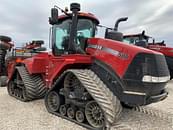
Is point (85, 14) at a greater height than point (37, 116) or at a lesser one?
greater

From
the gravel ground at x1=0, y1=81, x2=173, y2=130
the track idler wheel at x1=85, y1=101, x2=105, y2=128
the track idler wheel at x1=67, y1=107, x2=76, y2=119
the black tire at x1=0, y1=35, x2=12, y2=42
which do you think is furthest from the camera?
the black tire at x1=0, y1=35, x2=12, y2=42

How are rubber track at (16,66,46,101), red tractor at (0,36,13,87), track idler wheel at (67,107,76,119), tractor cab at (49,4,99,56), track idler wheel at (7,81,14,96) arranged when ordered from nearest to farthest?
track idler wheel at (67,107,76,119)
tractor cab at (49,4,99,56)
rubber track at (16,66,46,101)
track idler wheel at (7,81,14,96)
red tractor at (0,36,13,87)

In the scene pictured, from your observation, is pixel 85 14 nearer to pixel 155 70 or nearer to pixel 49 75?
pixel 49 75

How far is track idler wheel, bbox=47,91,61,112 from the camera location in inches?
226

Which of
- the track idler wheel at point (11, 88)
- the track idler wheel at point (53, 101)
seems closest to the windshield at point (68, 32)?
the track idler wheel at point (53, 101)

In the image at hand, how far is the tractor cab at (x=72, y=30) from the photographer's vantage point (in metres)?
5.55

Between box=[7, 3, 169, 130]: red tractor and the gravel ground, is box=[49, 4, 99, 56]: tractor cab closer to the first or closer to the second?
box=[7, 3, 169, 130]: red tractor

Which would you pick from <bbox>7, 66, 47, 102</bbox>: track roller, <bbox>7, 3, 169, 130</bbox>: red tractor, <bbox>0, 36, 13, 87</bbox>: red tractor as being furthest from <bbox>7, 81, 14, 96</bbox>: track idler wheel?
<bbox>0, 36, 13, 87</bbox>: red tractor

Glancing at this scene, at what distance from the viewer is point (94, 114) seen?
4.70m

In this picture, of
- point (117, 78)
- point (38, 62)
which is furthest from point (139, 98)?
point (38, 62)

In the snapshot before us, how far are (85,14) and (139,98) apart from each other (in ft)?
8.78

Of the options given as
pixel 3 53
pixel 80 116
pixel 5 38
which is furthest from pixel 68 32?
pixel 5 38

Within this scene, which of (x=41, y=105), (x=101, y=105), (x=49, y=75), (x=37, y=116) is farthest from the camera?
(x=41, y=105)

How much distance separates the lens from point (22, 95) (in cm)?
779
